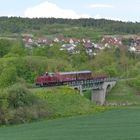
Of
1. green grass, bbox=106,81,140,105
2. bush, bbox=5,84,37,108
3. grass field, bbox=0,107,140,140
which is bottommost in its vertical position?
green grass, bbox=106,81,140,105

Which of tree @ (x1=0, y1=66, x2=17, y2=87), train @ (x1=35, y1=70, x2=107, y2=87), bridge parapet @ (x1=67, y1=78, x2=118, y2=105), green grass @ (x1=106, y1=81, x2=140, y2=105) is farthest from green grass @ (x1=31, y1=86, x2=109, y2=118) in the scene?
green grass @ (x1=106, y1=81, x2=140, y2=105)

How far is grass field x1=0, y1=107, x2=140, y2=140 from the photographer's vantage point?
43.4 metres

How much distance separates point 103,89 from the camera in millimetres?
83938

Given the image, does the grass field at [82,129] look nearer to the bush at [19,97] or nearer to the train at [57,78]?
the bush at [19,97]

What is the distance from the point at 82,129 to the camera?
49.2m

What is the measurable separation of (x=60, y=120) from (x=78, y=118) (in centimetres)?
257

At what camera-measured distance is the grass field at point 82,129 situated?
43406mm

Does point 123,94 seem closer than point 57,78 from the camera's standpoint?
No

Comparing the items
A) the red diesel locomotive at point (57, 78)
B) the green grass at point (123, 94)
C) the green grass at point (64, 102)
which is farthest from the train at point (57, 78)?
the green grass at point (123, 94)

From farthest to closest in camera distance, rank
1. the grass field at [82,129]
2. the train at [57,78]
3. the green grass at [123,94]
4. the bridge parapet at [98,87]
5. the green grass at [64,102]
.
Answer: the green grass at [123,94], the bridge parapet at [98,87], the train at [57,78], the green grass at [64,102], the grass field at [82,129]

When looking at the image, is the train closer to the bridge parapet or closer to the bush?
the bridge parapet

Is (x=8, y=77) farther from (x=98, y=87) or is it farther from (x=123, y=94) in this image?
(x=123, y=94)

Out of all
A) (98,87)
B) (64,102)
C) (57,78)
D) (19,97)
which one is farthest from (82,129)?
(98,87)

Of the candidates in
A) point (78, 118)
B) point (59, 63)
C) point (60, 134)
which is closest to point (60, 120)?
point (78, 118)
